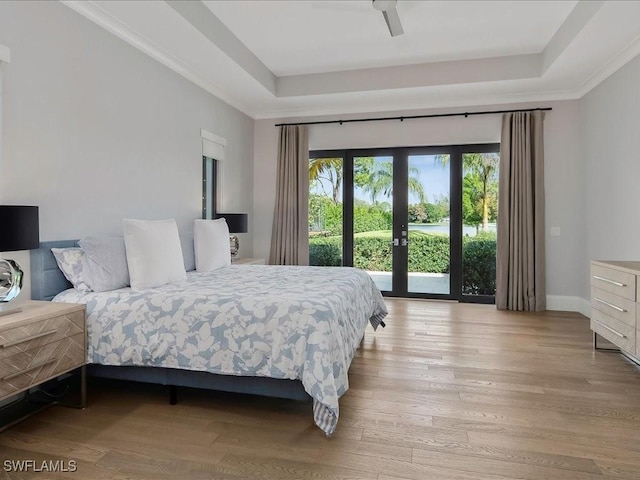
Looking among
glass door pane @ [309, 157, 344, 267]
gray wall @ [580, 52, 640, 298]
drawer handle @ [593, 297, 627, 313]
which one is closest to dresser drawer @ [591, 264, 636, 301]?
drawer handle @ [593, 297, 627, 313]

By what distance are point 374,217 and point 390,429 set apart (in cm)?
402

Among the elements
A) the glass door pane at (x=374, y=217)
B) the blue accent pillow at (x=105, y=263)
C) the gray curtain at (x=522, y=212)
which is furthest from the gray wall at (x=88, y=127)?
the gray curtain at (x=522, y=212)

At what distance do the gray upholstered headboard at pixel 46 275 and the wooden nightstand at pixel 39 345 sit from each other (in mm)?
279

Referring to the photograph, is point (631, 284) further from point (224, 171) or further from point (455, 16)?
point (224, 171)

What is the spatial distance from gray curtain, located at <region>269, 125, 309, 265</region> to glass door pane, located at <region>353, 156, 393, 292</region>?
75cm

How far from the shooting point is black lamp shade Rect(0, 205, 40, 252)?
214 centimetres

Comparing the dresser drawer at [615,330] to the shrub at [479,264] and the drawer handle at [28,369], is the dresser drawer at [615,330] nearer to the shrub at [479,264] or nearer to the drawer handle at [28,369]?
the shrub at [479,264]

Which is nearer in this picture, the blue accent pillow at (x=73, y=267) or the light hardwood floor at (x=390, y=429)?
the light hardwood floor at (x=390, y=429)

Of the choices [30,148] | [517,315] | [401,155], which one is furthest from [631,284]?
[30,148]

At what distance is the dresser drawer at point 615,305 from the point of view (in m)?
3.06

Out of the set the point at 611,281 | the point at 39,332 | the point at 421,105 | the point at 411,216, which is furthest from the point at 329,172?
the point at 39,332

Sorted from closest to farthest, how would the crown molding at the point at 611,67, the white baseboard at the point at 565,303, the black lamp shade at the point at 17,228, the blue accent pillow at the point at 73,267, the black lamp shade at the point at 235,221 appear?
the black lamp shade at the point at 17,228 < the blue accent pillow at the point at 73,267 < the crown molding at the point at 611,67 < the black lamp shade at the point at 235,221 < the white baseboard at the point at 565,303

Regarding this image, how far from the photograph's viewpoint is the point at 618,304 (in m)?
3.24

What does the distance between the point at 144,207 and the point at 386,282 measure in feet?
11.6
